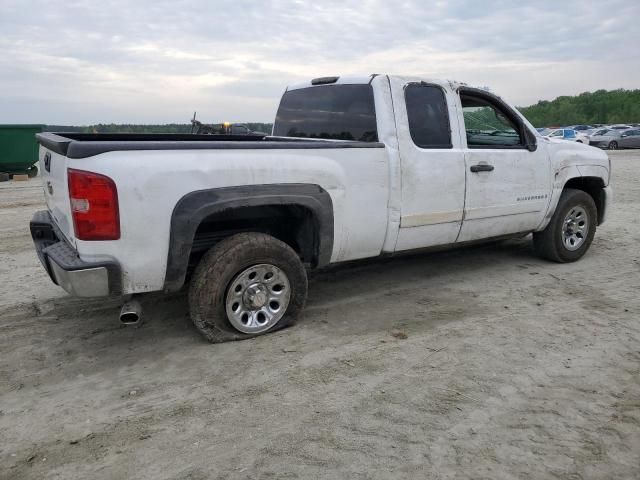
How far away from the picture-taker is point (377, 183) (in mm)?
4004

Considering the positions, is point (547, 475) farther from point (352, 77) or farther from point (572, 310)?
point (352, 77)

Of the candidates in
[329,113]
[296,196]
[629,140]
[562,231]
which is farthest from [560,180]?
[629,140]

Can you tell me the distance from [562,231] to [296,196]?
337 centimetres

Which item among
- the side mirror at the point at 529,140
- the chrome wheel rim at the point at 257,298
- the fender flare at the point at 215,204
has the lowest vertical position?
the chrome wheel rim at the point at 257,298

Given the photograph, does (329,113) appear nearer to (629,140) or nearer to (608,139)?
(629,140)

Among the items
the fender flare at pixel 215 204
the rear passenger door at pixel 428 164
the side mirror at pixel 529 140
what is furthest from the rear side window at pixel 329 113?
the side mirror at pixel 529 140

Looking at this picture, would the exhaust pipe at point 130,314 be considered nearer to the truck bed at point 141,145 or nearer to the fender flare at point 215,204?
the fender flare at point 215,204

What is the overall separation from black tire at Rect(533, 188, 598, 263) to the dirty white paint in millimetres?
180

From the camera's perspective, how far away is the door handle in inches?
179

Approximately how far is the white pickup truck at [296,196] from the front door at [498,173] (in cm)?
1

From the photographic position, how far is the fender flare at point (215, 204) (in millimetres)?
3193

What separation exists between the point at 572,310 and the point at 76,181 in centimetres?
380

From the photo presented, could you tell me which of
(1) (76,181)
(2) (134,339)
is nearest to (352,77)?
(1) (76,181)

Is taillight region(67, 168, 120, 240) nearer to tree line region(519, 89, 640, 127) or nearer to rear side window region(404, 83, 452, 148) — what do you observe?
rear side window region(404, 83, 452, 148)
